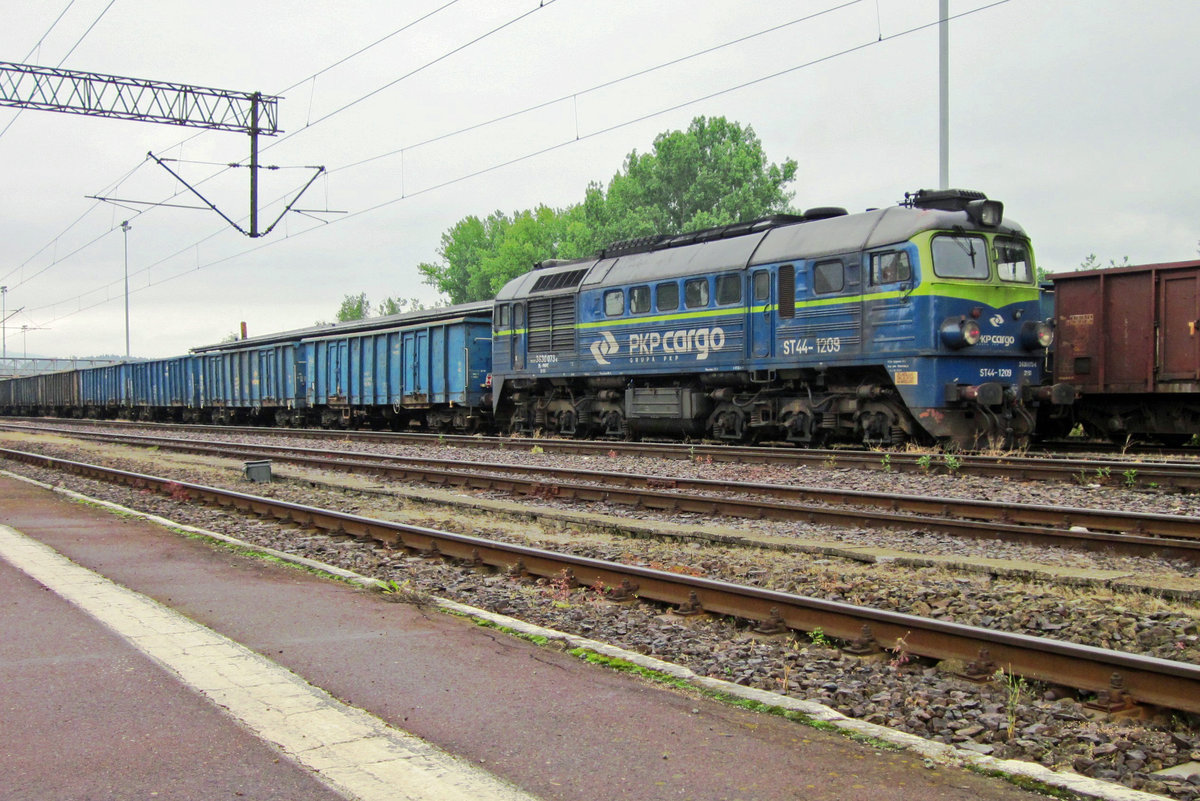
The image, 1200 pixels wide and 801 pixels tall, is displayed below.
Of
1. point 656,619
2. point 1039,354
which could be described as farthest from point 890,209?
point 656,619

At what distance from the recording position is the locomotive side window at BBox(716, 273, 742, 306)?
680 inches

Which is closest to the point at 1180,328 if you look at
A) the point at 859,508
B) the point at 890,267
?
the point at 890,267

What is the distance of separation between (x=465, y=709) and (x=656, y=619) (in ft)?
7.02

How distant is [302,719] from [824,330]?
1276 centimetres

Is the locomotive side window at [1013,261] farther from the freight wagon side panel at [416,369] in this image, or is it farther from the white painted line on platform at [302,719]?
the freight wagon side panel at [416,369]

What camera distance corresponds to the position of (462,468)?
53.6ft

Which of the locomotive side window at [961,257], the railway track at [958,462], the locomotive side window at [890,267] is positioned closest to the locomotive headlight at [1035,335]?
the locomotive side window at [961,257]

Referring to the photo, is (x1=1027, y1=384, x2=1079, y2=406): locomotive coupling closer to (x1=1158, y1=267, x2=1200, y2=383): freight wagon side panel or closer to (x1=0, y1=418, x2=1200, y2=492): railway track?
(x1=0, y1=418, x2=1200, y2=492): railway track

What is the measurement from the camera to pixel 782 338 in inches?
650

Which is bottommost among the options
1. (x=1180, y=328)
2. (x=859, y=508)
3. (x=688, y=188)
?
(x=859, y=508)

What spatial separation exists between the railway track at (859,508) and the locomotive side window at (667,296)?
5.08 m

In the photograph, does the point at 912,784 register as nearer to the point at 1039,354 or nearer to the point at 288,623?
the point at 288,623

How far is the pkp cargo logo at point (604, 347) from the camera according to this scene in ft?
65.4

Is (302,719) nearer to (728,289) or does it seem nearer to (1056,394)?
(728,289)
